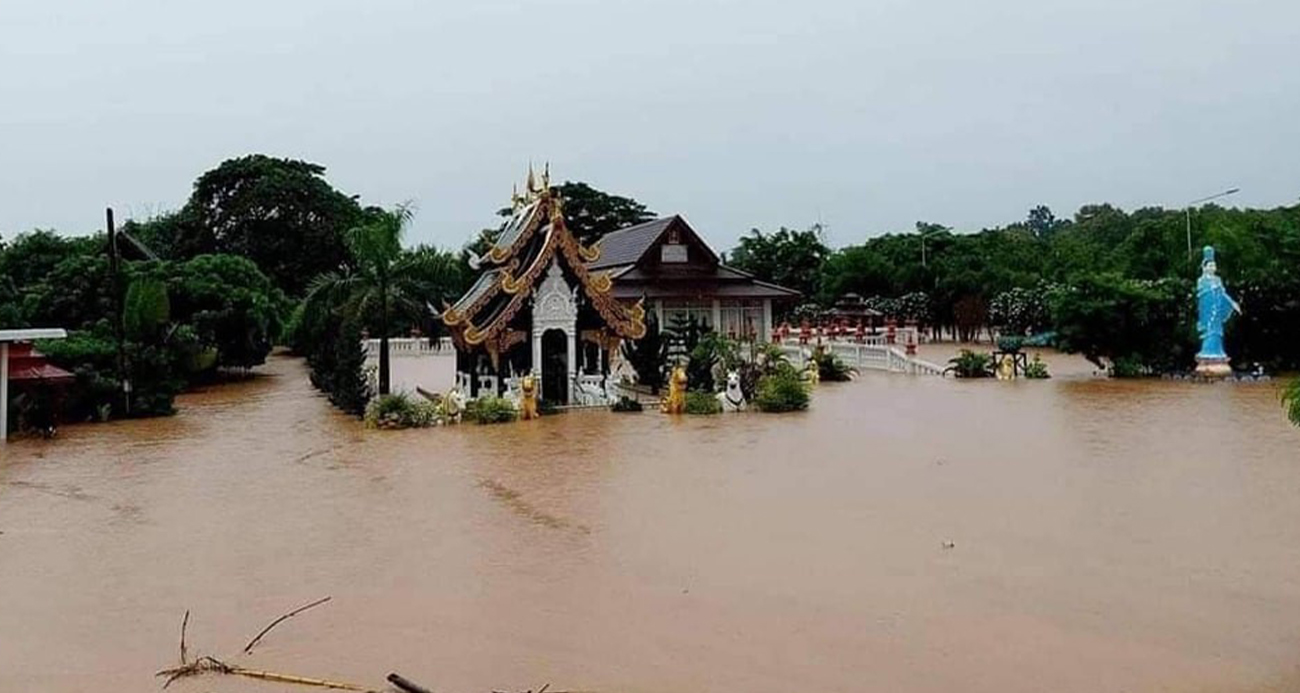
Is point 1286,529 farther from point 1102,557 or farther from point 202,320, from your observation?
point 202,320

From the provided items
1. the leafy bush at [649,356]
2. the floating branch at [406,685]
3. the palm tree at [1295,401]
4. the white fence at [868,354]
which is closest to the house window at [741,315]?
the white fence at [868,354]

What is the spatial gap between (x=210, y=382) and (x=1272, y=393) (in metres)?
22.8

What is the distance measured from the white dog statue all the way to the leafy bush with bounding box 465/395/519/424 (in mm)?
3382

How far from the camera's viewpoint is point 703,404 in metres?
18.2

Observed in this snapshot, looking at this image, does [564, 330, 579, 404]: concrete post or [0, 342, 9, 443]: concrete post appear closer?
[0, 342, 9, 443]: concrete post

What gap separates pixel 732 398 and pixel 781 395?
795mm

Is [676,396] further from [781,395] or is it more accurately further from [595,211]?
[595,211]

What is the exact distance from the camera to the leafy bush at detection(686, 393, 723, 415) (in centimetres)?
1816

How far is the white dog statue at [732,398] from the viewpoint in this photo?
18.4 metres

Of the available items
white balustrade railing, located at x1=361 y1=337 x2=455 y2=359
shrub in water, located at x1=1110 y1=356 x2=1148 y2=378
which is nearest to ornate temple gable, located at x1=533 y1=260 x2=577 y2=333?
shrub in water, located at x1=1110 y1=356 x2=1148 y2=378

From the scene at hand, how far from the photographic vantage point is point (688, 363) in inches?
819

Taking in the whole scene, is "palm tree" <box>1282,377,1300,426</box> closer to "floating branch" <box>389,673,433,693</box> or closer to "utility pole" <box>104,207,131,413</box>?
"floating branch" <box>389,673,433,693</box>

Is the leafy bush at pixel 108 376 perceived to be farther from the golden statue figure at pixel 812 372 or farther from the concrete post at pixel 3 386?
the golden statue figure at pixel 812 372

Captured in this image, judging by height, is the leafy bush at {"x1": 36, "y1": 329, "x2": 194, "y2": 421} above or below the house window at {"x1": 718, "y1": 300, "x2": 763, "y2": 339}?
below
